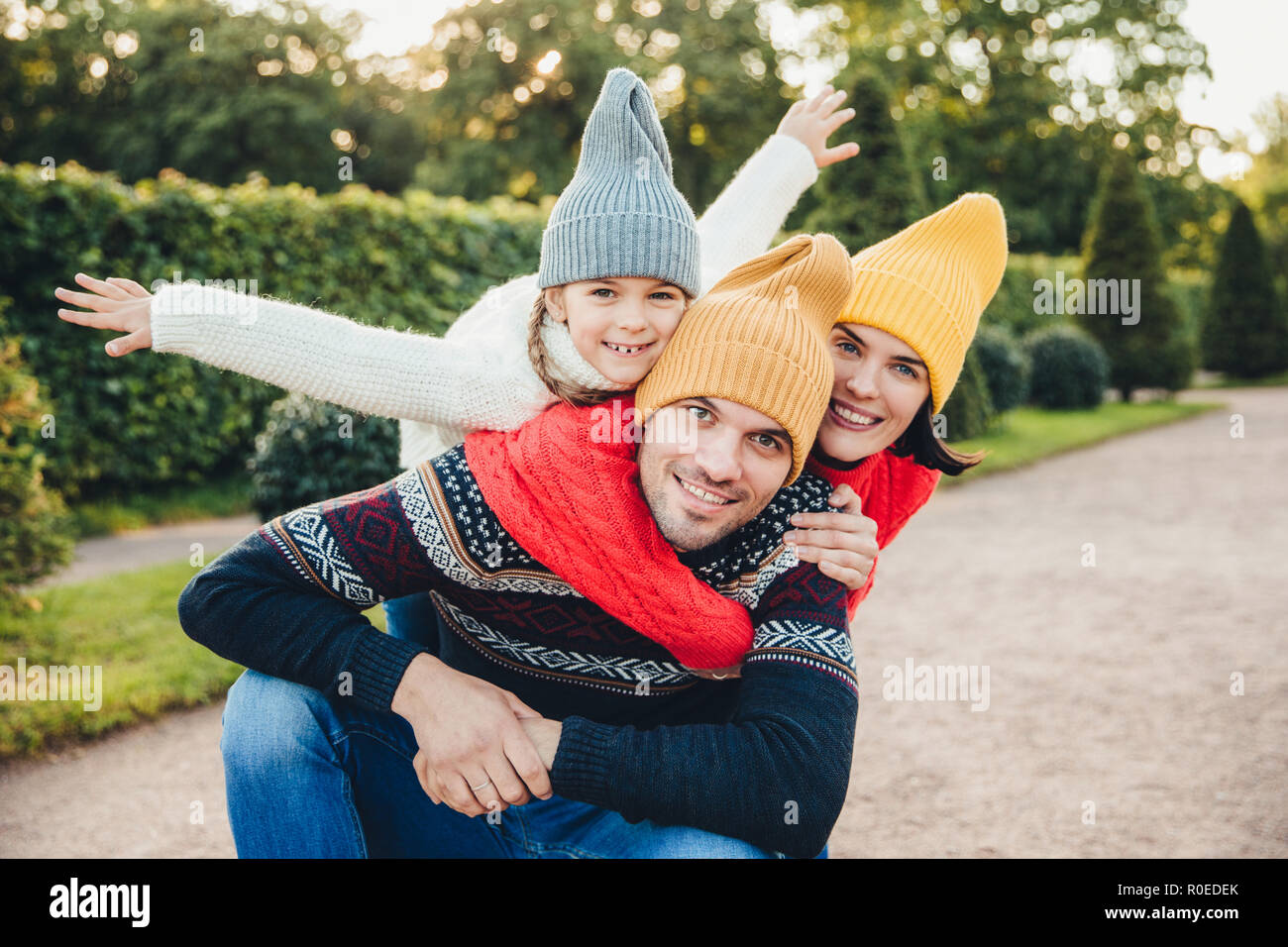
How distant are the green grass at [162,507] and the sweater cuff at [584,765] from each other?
6.63 m

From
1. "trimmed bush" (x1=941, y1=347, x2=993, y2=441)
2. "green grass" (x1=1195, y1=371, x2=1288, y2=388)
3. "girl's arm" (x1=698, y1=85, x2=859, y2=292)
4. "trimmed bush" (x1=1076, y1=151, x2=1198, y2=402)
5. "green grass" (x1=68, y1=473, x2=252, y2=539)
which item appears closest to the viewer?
"girl's arm" (x1=698, y1=85, x2=859, y2=292)

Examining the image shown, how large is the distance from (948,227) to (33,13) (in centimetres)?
2928

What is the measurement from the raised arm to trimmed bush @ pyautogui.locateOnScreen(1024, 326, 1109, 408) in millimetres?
15788

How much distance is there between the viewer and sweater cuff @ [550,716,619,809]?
177cm

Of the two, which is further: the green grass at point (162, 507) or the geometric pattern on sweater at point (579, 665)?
the green grass at point (162, 507)

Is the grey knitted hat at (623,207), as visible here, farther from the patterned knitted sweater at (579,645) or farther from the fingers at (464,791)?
the fingers at (464,791)

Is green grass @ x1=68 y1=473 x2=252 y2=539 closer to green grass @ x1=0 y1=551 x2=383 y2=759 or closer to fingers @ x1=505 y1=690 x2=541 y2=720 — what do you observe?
green grass @ x1=0 y1=551 x2=383 y2=759

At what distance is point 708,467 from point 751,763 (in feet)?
1.79

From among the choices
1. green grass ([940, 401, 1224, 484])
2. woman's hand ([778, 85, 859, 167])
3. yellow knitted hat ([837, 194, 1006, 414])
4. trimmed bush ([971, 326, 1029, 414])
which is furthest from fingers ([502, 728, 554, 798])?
trimmed bush ([971, 326, 1029, 414])

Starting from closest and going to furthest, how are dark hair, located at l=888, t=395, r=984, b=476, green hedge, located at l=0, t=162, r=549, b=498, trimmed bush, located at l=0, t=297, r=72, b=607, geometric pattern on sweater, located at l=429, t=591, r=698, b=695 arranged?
geometric pattern on sweater, located at l=429, t=591, r=698, b=695 < dark hair, located at l=888, t=395, r=984, b=476 < trimmed bush, located at l=0, t=297, r=72, b=607 < green hedge, located at l=0, t=162, r=549, b=498

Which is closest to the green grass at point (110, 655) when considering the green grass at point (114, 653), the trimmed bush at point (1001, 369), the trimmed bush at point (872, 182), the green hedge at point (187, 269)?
the green grass at point (114, 653)

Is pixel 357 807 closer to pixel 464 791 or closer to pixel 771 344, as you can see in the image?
pixel 464 791

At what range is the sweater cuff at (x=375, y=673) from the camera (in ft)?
6.26
